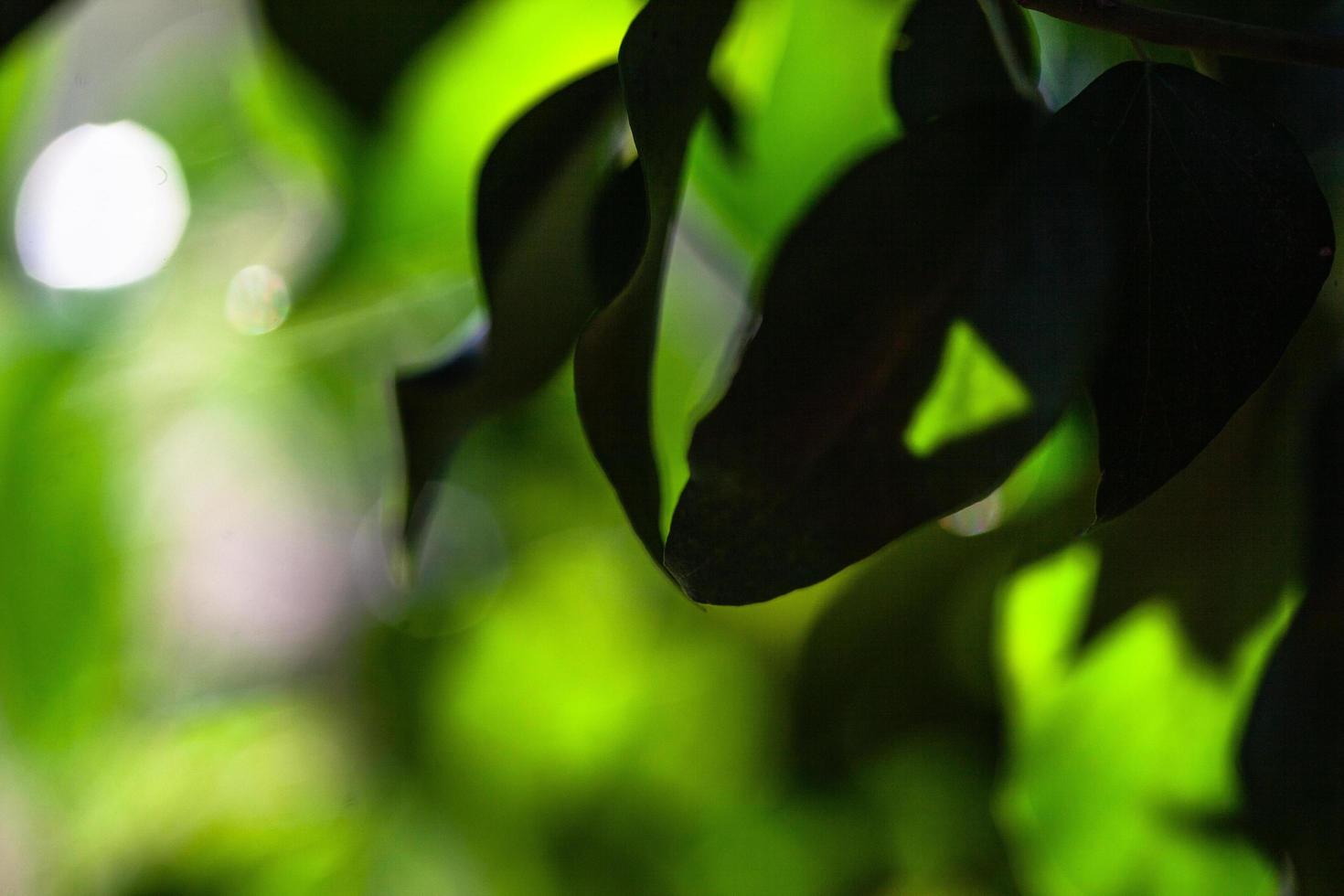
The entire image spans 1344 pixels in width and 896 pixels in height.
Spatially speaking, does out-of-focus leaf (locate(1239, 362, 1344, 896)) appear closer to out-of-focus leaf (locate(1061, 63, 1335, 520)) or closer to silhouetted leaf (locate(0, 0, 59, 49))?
out-of-focus leaf (locate(1061, 63, 1335, 520))

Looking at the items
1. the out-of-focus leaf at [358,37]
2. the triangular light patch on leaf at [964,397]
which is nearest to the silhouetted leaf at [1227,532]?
the triangular light patch on leaf at [964,397]

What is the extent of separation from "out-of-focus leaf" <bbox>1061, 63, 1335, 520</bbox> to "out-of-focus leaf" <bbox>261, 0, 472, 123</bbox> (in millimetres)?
289

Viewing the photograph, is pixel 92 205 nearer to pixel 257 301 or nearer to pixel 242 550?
pixel 257 301

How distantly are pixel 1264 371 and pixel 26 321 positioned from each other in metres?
0.69

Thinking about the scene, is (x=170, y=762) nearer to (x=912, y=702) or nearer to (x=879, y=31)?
(x=912, y=702)

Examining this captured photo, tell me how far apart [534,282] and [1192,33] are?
0.66ft

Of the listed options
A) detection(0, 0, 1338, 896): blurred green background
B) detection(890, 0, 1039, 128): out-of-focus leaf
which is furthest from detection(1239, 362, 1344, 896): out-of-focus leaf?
detection(890, 0, 1039, 128): out-of-focus leaf

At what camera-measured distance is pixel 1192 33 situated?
0.25 meters

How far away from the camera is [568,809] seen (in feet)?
2.28

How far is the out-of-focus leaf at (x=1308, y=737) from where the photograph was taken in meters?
0.36

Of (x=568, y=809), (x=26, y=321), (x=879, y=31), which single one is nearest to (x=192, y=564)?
(x=26, y=321)

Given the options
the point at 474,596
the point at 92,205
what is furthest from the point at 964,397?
the point at 92,205

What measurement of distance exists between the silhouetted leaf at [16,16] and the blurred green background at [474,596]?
0.14 metres

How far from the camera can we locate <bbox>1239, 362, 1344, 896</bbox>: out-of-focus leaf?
0.36 m
